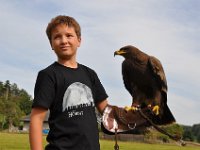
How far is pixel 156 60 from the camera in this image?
361 cm

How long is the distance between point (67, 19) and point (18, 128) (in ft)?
227

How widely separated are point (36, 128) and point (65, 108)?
245mm

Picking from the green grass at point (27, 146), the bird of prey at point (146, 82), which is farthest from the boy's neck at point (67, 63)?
the green grass at point (27, 146)

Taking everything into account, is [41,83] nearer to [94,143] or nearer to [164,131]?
[94,143]

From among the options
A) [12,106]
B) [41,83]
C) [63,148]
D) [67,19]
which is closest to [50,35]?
[67,19]

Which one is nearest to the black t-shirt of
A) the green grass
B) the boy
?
the boy

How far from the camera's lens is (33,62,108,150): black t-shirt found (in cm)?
295

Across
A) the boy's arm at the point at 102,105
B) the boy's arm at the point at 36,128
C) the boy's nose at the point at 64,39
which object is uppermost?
the boy's nose at the point at 64,39

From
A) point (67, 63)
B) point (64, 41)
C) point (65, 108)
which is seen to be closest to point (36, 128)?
point (65, 108)

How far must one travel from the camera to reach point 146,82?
11.8ft

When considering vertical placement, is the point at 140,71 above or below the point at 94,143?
above

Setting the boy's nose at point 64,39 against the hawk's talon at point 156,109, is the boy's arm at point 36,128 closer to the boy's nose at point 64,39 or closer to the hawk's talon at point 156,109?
the boy's nose at point 64,39

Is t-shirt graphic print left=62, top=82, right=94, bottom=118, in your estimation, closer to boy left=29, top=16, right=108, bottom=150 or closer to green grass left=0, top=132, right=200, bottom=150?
boy left=29, top=16, right=108, bottom=150

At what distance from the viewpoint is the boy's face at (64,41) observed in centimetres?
307
